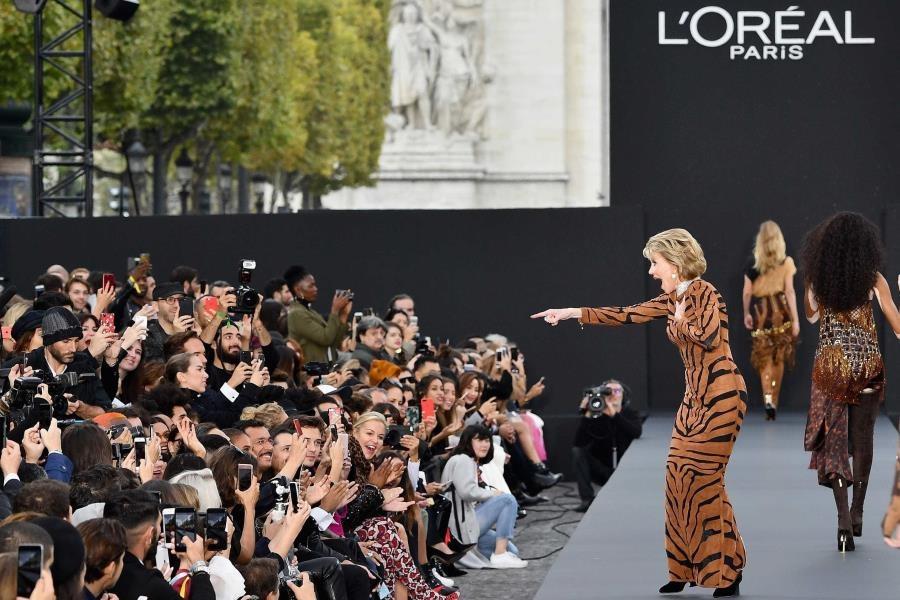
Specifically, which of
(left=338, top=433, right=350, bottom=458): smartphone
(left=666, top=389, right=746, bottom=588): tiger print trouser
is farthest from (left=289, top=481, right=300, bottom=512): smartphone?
(left=666, top=389, right=746, bottom=588): tiger print trouser

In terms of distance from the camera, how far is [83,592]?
5.83m

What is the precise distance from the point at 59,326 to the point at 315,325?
188 inches

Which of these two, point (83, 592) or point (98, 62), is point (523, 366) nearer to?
point (83, 592)

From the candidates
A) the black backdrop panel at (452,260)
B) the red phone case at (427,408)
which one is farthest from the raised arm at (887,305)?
the black backdrop panel at (452,260)

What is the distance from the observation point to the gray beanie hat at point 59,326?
365 inches

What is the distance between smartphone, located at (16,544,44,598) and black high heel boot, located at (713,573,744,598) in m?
3.80

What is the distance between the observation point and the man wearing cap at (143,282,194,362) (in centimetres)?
1075

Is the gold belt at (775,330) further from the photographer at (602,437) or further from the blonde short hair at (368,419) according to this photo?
the blonde short hair at (368,419)

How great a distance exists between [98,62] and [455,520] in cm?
2053

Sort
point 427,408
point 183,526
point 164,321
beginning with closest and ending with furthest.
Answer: point 183,526 → point 164,321 → point 427,408

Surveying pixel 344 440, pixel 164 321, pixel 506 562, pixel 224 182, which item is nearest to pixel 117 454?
pixel 344 440

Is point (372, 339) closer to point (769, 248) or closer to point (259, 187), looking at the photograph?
point (769, 248)

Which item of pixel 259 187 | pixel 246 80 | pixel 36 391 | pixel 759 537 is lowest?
pixel 759 537

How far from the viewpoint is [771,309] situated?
14.7 meters
